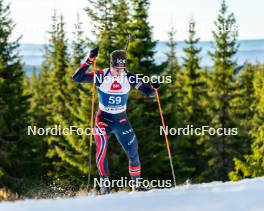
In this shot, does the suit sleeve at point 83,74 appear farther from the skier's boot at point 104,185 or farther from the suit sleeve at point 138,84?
the skier's boot at point 104,185

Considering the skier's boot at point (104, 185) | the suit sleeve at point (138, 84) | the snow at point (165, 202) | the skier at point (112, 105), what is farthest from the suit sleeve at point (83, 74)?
the snow at point (165, 202)

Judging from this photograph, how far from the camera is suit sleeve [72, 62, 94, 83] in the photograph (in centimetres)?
970

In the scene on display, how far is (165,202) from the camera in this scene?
251 inches

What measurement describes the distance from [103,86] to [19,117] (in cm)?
2102

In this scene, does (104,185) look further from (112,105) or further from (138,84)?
(138,84)

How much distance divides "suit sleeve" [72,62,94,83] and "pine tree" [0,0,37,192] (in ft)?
62.8

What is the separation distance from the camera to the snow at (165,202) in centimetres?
605

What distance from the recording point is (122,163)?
2447cm

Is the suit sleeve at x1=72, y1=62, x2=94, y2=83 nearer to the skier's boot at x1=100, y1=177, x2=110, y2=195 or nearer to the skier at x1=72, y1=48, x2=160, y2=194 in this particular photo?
the skier at x1=72, y1=48, x2=160, y2=194

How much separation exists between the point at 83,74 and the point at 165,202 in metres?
4.11

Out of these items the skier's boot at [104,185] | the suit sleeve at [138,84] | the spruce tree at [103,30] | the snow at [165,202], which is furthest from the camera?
the spruce tree at [103,30]

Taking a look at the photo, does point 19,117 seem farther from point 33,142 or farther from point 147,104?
point 147,104

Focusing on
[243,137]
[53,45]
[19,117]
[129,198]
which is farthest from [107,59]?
[53,45]

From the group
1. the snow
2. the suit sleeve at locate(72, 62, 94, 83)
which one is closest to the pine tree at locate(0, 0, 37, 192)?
the suit sleeve at locate(72, 62, 94, 83)
